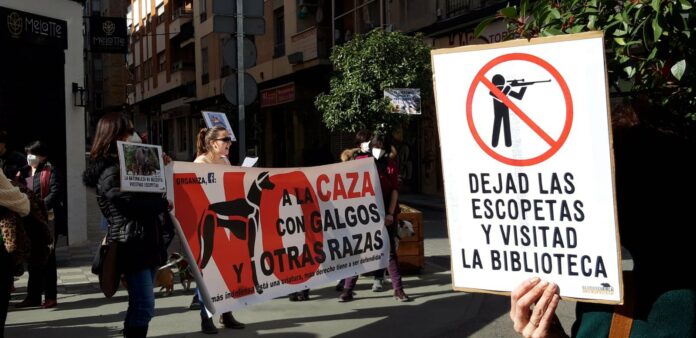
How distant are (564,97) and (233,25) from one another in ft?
29.1

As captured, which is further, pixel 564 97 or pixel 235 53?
pixel 235 53

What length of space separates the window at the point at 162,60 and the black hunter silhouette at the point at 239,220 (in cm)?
4115

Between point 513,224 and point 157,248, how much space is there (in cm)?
334

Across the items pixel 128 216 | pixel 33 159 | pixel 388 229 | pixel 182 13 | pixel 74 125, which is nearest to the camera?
pixel 128 216

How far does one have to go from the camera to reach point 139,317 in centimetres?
489

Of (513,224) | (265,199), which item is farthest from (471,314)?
(513,224)

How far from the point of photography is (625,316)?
1.74 metres

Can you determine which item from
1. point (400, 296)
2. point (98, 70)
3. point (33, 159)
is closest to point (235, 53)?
point (33, 159)

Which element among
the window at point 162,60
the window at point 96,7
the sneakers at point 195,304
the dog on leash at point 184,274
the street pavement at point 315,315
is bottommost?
the street pavement at point 315,315

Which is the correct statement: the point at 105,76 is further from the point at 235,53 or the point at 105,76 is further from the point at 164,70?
the point at 235,53

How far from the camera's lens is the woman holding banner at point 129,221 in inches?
191

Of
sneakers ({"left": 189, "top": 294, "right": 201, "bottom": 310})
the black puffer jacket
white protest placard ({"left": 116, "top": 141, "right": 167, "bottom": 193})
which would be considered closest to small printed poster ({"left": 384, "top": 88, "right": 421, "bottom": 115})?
sneakers ({"left": 189, "top": 294, "right": 201, "bottom": 310})

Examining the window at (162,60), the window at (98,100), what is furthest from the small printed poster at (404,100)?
the window at (98,100)

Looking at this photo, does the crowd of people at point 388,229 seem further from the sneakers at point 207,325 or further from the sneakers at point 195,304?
the sneakers at point 195,304
